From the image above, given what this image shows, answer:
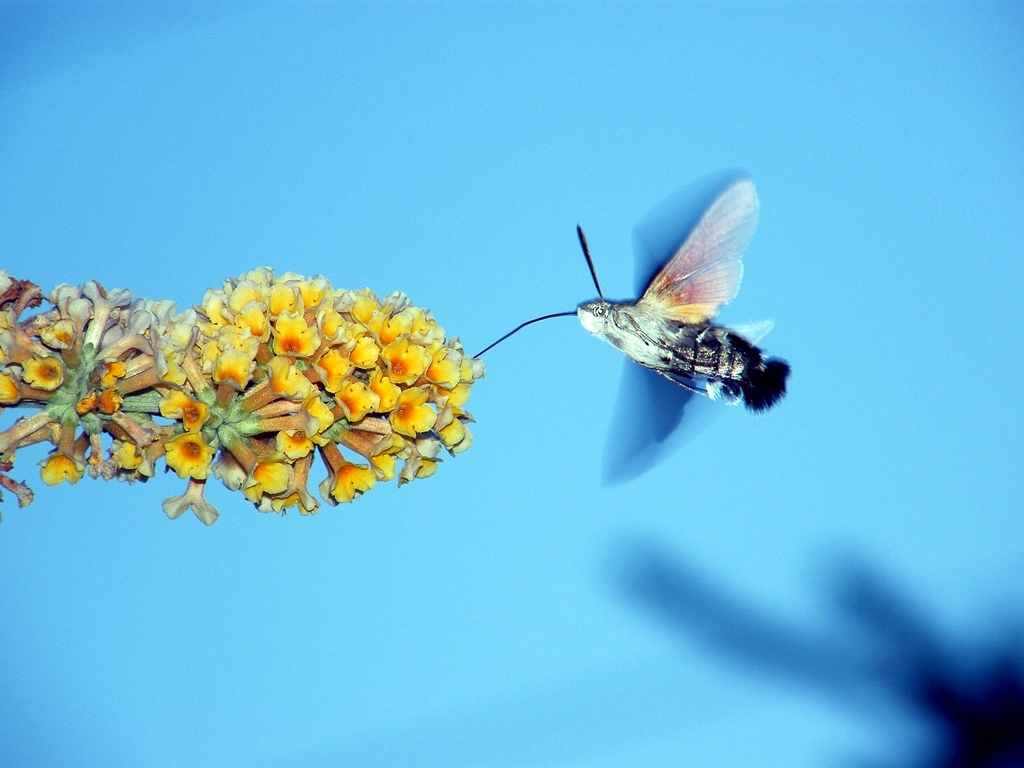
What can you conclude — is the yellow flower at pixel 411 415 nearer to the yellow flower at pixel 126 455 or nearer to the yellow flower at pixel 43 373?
the yellow flower at pixel 126 455

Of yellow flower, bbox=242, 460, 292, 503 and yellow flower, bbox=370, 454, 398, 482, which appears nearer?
yellow flower, bbox=242, 460, 292, 503

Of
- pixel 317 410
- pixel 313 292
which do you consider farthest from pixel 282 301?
pixel 317 410

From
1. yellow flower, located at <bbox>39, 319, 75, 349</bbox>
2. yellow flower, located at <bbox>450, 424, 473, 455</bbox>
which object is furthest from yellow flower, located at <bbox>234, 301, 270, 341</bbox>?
yellow flower, located at <bbox>450, 424, 473, 455</bbox>

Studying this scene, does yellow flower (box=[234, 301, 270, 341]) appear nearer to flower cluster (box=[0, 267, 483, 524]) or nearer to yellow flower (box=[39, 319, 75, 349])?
flower cluster (box=[0, 267, 483, 524])

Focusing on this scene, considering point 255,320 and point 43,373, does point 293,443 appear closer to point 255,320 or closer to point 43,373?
point 255,320

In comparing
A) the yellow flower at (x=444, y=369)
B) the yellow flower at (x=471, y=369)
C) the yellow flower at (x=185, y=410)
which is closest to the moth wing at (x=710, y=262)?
the yellow flower at (x=471, y=369)

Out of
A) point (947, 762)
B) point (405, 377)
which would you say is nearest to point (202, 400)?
point (405, 377)
